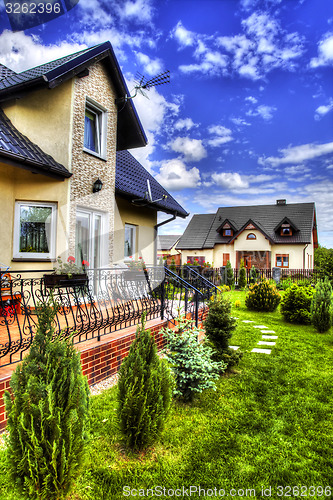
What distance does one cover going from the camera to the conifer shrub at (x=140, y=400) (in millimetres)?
2590

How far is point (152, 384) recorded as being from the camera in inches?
104

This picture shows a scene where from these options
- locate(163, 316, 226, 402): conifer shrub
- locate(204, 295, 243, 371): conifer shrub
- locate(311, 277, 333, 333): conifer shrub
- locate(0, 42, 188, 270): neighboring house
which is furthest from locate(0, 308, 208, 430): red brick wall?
locate(311, 277, 333, 333): conifer shrub

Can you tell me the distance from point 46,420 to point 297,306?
868cm

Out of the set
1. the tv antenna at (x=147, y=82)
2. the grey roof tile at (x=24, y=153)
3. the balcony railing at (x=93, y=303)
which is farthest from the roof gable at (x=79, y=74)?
the balcony railing at (x=93, y=303)

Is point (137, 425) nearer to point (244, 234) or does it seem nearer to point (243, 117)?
point (243, 117)

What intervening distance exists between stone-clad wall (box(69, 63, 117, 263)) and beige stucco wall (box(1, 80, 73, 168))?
0.52ft

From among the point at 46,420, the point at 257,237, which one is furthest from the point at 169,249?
the point at 46,420

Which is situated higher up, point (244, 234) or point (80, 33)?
point (80, 33)

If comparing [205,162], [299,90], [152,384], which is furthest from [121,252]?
[205,162]

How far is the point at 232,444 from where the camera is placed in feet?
9.44

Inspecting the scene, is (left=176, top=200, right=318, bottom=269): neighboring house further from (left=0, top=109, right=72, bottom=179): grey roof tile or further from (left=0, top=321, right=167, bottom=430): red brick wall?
(left=0, top=321, right=167, bottom=430): red brick wall

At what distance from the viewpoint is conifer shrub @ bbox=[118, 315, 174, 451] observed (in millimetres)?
2590

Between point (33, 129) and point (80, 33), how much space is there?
4.67 m

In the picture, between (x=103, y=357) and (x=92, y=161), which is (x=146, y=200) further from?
(x=103, y=357)
